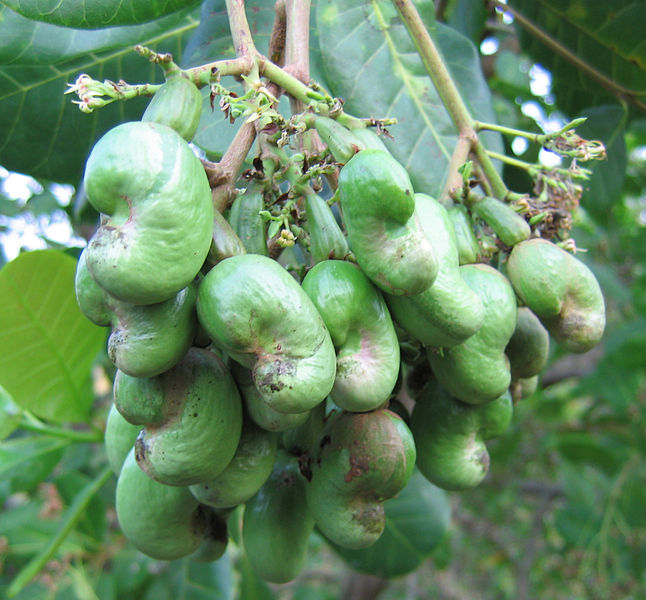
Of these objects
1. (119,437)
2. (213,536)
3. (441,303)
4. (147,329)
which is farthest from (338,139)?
(213,536)

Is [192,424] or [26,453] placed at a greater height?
[192,424]

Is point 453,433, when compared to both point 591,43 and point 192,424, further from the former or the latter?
point 591,43

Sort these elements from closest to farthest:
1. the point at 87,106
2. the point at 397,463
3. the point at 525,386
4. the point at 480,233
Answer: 1. the point at 87,106
2. the point at 397,463
3. the point at 480,233
4. the point at 525,386

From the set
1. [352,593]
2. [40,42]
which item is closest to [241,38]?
[40,42]

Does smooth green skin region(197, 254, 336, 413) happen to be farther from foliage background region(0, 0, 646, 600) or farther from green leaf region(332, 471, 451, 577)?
green leaf region(332, 471, 451, 577)

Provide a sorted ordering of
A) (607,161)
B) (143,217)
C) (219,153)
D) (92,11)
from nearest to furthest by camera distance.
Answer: (143,217), (92,11), (219,153), (607,161)

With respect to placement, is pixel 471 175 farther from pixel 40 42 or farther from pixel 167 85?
pixel 40 42
